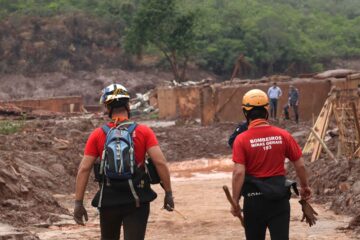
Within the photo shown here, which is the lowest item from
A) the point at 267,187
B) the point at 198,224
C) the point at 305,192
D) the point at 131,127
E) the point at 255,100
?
the point at 198,224

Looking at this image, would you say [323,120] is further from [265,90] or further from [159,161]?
[265,90]

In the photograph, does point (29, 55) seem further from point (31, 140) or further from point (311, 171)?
point (311, 171)

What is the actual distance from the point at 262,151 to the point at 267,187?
0.29 meters

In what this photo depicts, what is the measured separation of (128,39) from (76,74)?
10.5 m

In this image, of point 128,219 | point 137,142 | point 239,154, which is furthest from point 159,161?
point 239,154

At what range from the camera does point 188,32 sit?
195 feet

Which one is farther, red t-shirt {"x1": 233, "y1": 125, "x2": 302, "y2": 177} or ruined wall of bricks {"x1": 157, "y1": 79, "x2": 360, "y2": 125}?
ruined wall of bricks {"x1": 157, "y1": 79, "x2": 360, "y2": 125}

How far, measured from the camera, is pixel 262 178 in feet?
22.6

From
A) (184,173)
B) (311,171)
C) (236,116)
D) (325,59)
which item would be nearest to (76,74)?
(325,59)

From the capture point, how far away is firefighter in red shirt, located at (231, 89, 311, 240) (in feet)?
22.3

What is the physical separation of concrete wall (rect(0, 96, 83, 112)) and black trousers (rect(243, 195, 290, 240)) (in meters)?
43.0

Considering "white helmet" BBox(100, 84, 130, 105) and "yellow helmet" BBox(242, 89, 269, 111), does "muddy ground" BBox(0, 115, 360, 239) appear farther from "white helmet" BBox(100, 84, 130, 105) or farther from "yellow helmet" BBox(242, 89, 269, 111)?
"white helmet" BBox(100, 84, 130, 105)

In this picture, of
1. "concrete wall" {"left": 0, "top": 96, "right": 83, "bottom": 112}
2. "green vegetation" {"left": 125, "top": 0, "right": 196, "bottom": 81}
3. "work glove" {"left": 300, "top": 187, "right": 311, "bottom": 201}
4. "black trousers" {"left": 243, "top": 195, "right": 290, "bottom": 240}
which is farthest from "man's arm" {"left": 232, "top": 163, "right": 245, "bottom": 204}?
"green vegetation" {"left": 125, "top": 0, "right": 196, "bottom": 81}

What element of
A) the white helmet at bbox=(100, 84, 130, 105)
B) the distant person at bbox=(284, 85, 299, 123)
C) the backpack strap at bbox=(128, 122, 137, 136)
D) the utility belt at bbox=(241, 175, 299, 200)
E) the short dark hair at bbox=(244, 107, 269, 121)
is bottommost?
the distant person at bbox=(284, 85, 299, 123)
